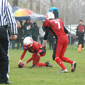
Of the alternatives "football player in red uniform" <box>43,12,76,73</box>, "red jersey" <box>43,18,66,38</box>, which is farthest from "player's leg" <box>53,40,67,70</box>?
"red jersey" <box>43,18,66,38</box>

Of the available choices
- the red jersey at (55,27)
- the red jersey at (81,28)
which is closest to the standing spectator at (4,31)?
the red jersey at (55,27)

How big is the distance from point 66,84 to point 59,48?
2824mm

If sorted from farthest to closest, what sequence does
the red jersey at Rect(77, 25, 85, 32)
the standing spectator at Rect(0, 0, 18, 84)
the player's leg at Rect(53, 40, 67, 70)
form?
the red jersey at Rect(77, 25, 85, 32) → the player's leg at Rect(53, 40, 67, 70) → the standing spectator at Rect(0, 0, 18, 84)

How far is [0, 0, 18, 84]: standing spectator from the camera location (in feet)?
25.5

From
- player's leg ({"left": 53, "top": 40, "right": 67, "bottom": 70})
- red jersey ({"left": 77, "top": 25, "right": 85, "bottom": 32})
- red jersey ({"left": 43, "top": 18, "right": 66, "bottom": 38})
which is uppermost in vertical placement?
red jersey ({"left": 43, "top": 18, "right": 66, "bottom": 38})

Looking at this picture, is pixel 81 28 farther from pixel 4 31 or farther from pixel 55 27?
pixel 4 31

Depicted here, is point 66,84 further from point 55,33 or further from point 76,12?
point 76,12

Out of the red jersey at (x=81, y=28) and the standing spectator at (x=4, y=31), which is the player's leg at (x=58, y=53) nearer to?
the standing spectator at (x=4, y=31)

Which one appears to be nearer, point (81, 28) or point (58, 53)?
point (58, 53)

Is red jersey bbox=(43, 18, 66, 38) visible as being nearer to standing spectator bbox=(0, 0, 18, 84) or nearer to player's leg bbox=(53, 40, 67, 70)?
player's leg bbox=(53, 40, 67, 70)

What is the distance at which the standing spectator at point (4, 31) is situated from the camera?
7.78 meters

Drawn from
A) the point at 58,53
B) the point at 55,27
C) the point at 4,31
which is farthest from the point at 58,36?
the point at 4,31

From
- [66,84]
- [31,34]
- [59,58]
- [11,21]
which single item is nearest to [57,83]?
[66,84]

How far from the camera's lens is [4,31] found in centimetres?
784
